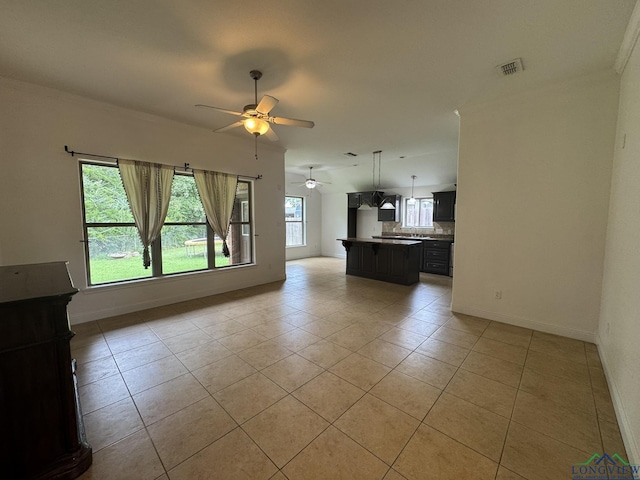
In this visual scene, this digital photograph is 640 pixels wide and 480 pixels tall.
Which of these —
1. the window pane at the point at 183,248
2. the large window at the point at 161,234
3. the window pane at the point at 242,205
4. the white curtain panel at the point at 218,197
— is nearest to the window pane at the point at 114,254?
the large window at the point at 161,234

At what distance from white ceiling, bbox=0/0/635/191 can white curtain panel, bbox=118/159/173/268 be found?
820mm

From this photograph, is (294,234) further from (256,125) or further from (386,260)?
(256,125)

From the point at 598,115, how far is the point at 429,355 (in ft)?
10.2

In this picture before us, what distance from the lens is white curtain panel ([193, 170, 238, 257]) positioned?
4.53 meters

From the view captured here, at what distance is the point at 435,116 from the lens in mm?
3912

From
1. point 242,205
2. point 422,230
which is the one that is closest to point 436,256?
point 422,230

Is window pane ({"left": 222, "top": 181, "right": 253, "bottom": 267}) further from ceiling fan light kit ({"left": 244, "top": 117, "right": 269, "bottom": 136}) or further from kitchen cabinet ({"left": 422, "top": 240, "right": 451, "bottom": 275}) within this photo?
kitchen cabinet ({"left": 422, "top": 240, "right": 451, "bottom": 275})

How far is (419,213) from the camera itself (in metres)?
7.94

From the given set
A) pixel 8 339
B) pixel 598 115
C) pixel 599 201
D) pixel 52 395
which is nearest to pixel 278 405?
pixel 52 395

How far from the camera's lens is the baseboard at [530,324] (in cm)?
297

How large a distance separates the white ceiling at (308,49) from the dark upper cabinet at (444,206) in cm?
347

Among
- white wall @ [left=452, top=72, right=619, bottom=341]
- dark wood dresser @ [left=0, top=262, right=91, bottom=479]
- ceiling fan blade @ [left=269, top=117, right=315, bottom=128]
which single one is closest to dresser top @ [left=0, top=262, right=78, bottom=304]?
dark wood dresser @ [left=0, top=262, right=91, bottom=479]

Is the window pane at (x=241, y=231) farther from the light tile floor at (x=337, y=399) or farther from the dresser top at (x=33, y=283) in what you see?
the dresser top at (x=33, y=283)

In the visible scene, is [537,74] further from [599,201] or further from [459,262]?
[459,262]
